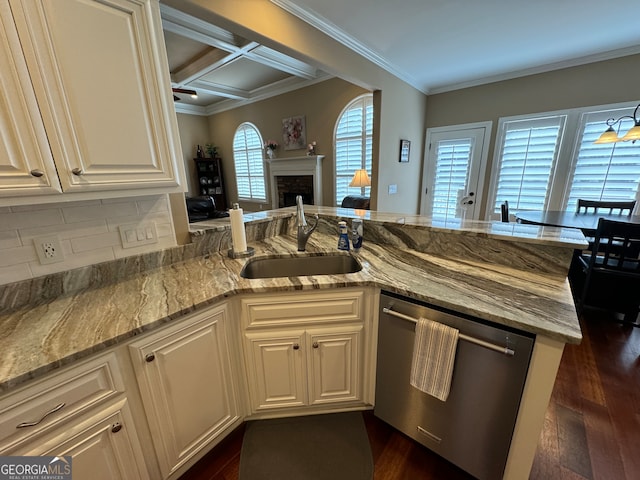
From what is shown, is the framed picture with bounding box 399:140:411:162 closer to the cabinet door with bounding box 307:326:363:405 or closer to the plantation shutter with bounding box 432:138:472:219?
the plantation shutter with bounding box 432:138:472:219

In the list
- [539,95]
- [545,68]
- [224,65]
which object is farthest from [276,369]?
[545,68]

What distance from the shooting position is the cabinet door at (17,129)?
78cm

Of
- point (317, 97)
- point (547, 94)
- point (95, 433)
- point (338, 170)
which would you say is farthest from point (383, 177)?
point (95, 433)

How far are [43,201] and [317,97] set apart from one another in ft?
14.3

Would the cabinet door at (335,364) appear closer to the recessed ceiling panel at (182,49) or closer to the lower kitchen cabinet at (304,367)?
the lower kitchen cabinet at (304,367)

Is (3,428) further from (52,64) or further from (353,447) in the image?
(353,447)

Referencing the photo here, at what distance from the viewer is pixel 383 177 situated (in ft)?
12.0

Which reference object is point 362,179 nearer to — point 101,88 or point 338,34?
point 338,34

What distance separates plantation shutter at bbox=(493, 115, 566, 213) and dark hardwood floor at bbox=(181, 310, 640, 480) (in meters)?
2.56

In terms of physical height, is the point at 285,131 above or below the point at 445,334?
above

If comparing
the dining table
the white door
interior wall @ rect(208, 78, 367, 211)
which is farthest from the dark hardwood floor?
interior wall @ rect(208, 78, 367, 211)

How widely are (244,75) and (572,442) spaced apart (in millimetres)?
5526

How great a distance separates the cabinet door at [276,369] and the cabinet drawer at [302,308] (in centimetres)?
8

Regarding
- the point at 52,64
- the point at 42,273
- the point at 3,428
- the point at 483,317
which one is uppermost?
the point at 52,64
